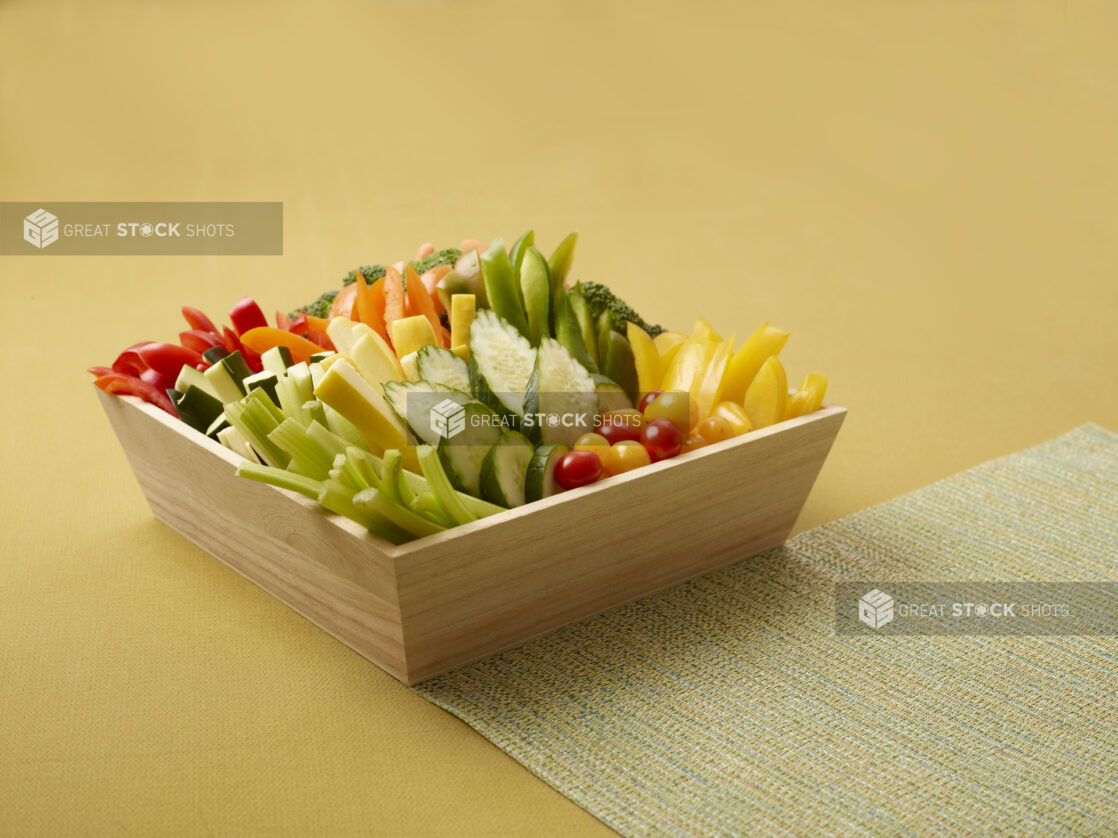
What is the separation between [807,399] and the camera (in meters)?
2.24

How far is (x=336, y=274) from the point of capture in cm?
423

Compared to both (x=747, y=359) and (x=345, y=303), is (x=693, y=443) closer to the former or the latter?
(x=747, y=359)

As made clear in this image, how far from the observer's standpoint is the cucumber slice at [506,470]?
195 cm

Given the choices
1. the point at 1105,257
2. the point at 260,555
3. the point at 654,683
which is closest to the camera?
the point at 654,683

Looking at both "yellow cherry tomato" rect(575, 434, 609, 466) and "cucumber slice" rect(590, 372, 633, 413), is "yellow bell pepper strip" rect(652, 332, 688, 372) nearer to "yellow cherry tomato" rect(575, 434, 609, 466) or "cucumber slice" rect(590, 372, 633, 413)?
"cucumber slice" rect(590, 372, 633, 413)

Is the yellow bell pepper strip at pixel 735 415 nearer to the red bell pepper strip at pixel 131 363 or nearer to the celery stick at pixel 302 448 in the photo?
the celery stick at pixel 302 448

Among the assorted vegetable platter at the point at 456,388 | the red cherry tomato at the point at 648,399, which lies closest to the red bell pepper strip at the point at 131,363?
the assorted vegetable platter at the point at 456,388

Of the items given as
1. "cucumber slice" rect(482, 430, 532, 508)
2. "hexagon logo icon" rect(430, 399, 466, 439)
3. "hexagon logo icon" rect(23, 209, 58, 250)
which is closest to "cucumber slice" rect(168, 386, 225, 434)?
"hexagon logo icon" rect(430, 399, 466, 439)

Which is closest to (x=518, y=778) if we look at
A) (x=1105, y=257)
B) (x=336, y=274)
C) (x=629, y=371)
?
(x=629, y=371)

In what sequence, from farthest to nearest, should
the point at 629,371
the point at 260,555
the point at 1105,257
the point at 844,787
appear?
the point at 1105,257
the point at 629,371
the point at 260,555
the point at 844,787

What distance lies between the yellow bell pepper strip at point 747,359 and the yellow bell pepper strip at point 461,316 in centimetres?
51

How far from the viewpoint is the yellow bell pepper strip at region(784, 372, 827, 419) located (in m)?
2.24

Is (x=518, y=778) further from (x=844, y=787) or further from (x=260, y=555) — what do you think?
Result: (x=260, y=555)

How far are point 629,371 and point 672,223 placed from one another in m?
2.50
